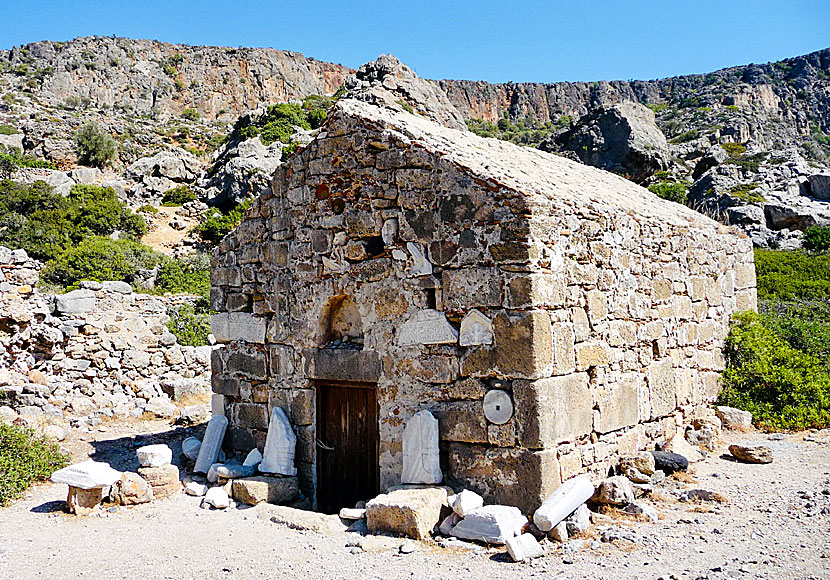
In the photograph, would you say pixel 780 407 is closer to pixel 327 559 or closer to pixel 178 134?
pixel 327 559

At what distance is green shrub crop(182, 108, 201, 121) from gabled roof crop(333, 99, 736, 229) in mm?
51104

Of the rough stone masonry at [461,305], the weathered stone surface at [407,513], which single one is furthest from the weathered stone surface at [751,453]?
the weathered stone surface at [407,513]

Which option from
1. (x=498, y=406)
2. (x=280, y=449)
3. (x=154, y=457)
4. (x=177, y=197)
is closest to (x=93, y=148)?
(x=177, y=197)

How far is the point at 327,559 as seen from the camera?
5.07 meters

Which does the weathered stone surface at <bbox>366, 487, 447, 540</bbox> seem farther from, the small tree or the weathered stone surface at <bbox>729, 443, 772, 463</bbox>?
the small tree

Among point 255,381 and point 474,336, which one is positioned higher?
point 474,336

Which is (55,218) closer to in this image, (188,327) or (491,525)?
(188,327)

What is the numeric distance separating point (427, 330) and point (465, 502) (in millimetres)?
1579

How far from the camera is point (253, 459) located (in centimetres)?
732

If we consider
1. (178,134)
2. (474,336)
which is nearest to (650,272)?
(474,336)

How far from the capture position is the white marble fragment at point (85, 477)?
6.43 metres

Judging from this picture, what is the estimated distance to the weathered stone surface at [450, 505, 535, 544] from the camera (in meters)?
5.18

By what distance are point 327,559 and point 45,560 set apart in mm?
2230

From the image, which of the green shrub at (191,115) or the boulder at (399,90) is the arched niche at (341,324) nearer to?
the boulder at (399,90)
